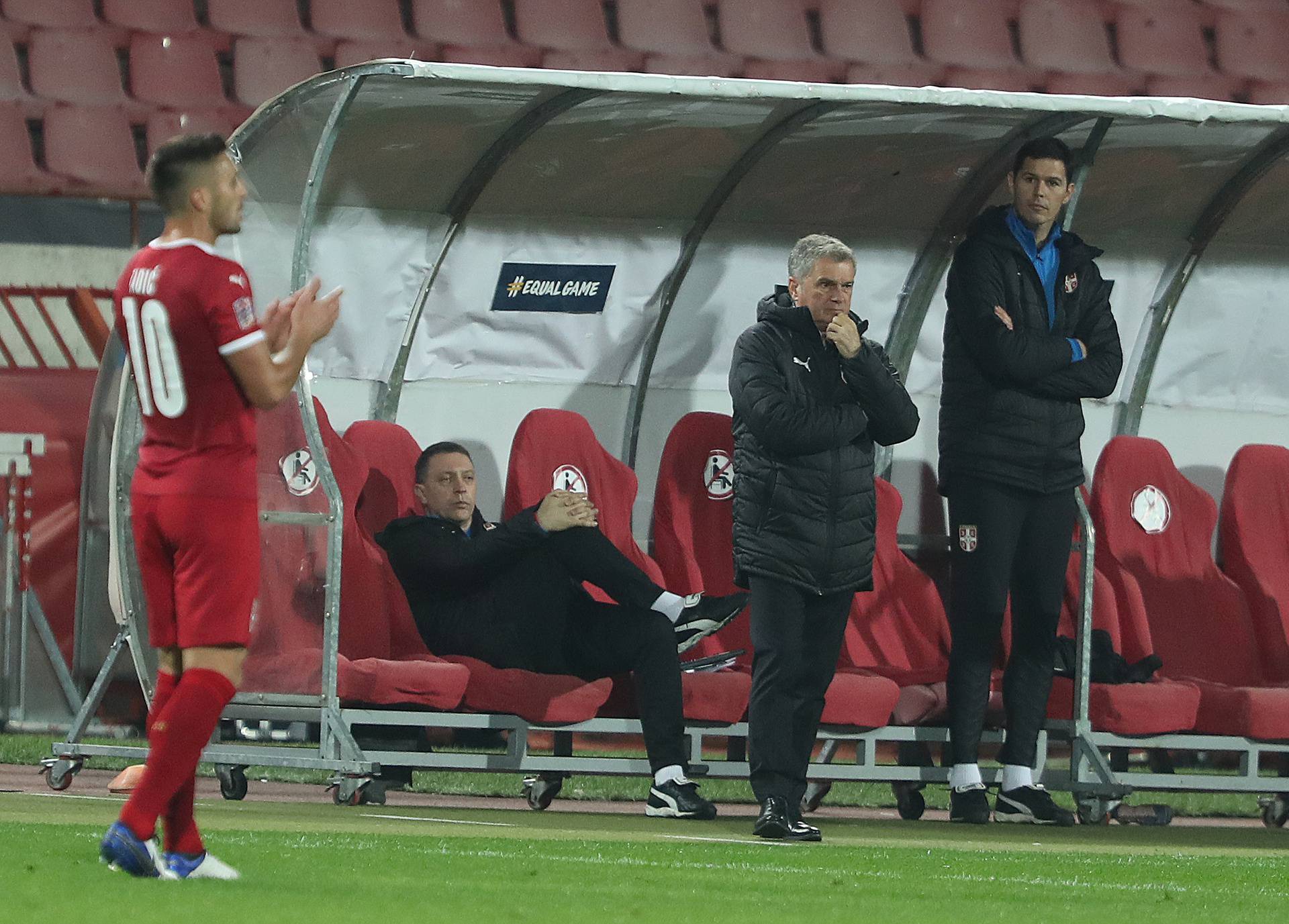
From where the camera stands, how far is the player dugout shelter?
762 centimetres

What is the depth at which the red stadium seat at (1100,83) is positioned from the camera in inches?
614

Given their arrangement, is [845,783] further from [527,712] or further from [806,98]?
[806,98]

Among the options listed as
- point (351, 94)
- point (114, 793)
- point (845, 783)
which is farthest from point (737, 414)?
point (845, 783)

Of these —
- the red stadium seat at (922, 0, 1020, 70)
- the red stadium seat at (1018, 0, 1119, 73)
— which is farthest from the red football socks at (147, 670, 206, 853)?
the red stadium seat at (1018, 0, 1119, 73)

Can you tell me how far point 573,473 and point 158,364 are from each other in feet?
12.7

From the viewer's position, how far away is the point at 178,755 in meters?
4.85

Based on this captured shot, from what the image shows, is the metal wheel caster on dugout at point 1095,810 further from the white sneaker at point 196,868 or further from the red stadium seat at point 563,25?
the red stadium seat at point 563,25

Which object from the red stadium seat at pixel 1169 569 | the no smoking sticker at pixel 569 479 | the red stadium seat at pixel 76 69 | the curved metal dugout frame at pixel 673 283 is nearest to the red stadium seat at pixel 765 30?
the red stadium seat at pixel 76 69

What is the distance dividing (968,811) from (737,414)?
5.76ft

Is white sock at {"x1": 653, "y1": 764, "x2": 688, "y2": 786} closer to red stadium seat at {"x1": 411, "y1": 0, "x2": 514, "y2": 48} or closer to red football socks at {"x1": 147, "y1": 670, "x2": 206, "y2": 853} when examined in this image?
red football socks at {"x1": 147, "y1": 670, "x2": 206, "y2": 853}

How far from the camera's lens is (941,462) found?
26.8 feet

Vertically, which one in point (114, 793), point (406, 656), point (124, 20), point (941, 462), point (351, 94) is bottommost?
point (114, 793)

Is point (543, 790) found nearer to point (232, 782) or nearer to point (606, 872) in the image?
point (232, 782)

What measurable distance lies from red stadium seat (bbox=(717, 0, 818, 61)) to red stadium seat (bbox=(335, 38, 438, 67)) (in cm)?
207
